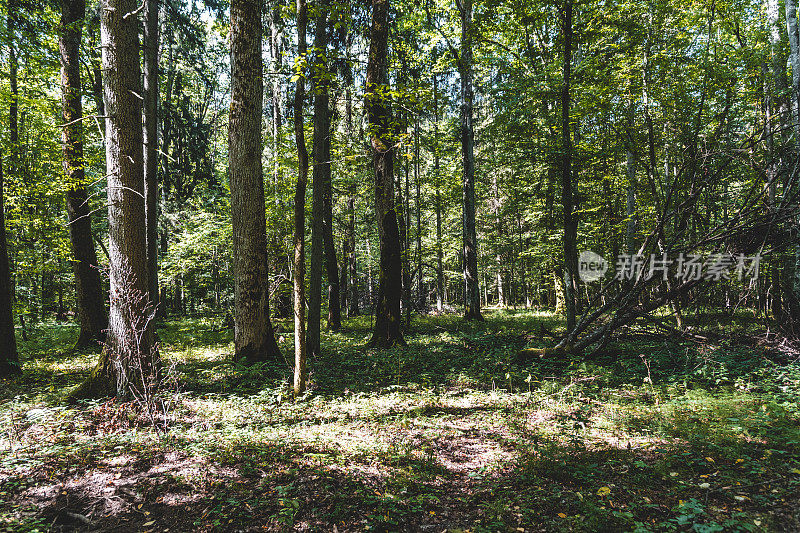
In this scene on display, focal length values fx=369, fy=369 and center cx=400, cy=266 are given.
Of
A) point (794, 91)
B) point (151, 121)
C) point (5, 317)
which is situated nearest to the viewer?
point (5, 317)

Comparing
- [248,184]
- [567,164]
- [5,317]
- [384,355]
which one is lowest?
[384,355]

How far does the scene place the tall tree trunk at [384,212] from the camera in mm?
9398

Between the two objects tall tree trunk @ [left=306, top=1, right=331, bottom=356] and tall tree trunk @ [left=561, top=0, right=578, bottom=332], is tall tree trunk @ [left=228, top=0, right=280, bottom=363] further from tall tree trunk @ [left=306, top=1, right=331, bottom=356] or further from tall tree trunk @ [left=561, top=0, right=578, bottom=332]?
tall tree trunk @ [left=561, top=0, right=578, bottom=332]

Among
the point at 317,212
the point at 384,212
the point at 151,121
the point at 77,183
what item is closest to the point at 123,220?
the point at 317,212

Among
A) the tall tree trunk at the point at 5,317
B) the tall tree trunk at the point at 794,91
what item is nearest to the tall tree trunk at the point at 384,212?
the tall tree trunk at the point at 5,317

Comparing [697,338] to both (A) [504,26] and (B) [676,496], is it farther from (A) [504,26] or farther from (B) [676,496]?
(A) [504,26]

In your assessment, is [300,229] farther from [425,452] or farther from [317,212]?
[425,452]

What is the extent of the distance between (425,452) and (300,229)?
11.8 ft

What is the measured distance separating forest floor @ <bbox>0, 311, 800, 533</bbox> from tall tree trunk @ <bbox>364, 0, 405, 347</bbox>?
2.73 meters

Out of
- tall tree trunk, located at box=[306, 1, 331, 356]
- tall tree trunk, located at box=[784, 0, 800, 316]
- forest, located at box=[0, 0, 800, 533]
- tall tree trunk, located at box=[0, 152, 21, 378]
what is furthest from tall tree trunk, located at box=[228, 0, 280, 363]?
tall tree trunk, located at box=[784, 0, 800, 316]

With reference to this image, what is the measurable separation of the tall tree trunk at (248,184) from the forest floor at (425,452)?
880 mm

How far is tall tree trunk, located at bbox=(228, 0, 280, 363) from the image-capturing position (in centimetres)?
662

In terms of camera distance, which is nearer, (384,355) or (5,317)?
(5,317)

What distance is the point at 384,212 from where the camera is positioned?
32.0 ft
